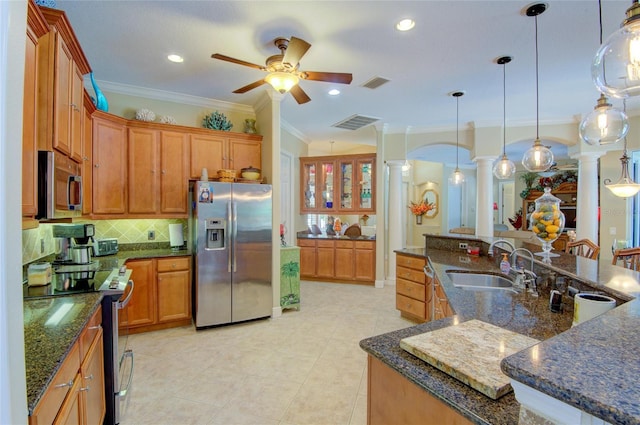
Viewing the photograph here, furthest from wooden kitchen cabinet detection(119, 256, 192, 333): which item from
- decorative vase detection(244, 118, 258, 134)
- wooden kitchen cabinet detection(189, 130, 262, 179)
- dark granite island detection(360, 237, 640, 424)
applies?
dark granite island detection(360, 237, 640, 424)

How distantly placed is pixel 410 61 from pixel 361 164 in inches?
115

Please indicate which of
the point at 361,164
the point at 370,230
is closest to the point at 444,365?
the point at 361,164

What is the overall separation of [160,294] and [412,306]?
2.84m

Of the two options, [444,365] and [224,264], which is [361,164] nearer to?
[224,264]

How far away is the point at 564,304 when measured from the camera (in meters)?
1.67

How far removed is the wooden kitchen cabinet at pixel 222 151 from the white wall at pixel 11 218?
11.3 feet

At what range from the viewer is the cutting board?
863 millimetres

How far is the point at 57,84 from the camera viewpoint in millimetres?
1783

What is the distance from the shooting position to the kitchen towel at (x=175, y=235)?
12.6 ft

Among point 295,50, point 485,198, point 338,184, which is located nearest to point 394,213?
point 338,184

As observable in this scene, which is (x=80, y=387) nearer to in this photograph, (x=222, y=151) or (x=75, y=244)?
(x=75, y=244)

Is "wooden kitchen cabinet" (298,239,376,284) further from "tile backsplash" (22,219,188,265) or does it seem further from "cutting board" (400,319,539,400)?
"cutting board" (400,319,539,400)

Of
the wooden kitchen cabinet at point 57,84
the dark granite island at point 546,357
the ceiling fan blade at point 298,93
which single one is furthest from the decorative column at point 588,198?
the wooden kitchen cabinet at point 57,84

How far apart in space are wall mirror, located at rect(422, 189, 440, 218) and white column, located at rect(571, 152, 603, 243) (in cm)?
521
